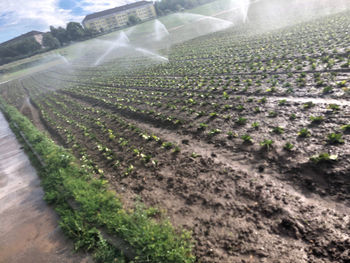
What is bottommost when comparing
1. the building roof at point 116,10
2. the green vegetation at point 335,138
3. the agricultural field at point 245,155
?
the agricultural field at point 245,155

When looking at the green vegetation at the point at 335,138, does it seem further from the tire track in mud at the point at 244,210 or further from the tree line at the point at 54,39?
the tree line at the point at 54,39

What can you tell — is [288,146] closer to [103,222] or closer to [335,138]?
[335,138]

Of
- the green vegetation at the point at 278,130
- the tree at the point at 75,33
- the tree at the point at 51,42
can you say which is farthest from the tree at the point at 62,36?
the green vegetation at the point at 278,130

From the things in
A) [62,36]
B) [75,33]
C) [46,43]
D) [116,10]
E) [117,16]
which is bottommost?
[46,43]

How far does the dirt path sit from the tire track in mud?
211 cm

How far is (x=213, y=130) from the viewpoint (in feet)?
25.7

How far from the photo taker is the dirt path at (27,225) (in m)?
5.02

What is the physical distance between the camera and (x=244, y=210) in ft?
14.9

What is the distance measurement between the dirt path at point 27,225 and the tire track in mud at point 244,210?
2107mm

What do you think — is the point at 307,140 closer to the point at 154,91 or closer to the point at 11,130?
the point at 154,91

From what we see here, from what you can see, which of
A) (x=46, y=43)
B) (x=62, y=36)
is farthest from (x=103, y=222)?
(x=62, y=36)

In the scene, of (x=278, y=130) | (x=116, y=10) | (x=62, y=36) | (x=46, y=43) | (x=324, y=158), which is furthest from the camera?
(x=116, y=10)

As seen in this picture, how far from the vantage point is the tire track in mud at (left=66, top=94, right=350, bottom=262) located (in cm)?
365

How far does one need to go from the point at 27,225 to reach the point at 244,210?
6333 millimetres
